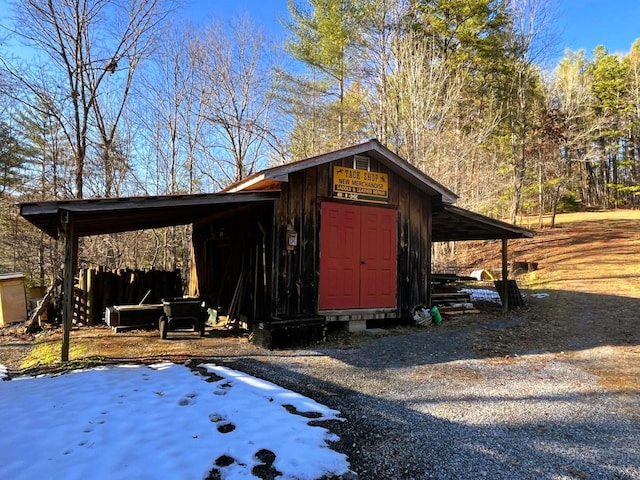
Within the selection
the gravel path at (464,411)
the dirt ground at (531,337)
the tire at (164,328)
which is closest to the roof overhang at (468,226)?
the dirt ground at (531,337)

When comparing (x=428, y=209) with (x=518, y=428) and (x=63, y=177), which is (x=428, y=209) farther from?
(x=63, y=177)

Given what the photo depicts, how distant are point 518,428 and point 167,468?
9.44 feet

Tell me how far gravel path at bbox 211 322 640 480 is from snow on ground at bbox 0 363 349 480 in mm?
397

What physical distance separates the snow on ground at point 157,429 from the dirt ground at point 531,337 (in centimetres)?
154

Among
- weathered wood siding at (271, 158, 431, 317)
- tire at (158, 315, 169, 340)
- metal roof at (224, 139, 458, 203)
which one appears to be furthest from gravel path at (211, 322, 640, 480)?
metal roof at (224, 139, 458, 203)

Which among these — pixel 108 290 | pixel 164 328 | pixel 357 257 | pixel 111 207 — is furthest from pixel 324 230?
pixel 108 290

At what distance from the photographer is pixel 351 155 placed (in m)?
7.84

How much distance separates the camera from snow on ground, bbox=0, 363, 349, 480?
8.93ft

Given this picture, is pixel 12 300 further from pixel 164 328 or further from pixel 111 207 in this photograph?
pixel 111 207

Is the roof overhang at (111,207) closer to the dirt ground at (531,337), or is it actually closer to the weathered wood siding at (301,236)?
the weathered wood siding at (301,236)

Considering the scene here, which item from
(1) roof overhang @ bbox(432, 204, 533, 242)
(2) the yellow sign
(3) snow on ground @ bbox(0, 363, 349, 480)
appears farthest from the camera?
(1) roof overhang @ bbox(432, 204, 533, 242)

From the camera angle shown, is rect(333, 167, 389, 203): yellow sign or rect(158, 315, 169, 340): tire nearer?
rect(158, 315, 169, 340): tire

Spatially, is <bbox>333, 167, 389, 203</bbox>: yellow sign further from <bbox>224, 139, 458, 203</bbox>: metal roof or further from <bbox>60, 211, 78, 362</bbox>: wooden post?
<bbox>60, 211, 78, 362</bbox>: wooden post

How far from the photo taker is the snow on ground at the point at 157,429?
2.72 m
